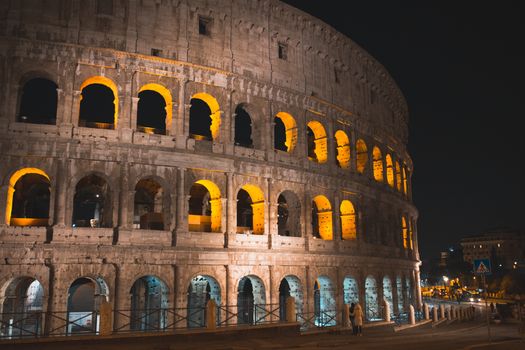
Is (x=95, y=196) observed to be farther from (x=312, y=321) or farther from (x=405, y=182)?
(x=405, y=182)

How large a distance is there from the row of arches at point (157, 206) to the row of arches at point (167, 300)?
8.16ft

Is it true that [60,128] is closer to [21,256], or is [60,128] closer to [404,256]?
→ [21,256]

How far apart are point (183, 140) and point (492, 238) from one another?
423 feet

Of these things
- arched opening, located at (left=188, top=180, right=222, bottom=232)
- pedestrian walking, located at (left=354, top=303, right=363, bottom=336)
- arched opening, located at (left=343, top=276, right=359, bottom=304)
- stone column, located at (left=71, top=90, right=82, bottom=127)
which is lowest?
pedestrian walking, located at (left=354, top=303, right=363, bottom=336)

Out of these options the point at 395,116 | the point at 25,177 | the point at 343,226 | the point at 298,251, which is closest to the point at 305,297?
the point at 298,251

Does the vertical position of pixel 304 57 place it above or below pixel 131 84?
above

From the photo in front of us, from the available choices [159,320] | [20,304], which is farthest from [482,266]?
[20,304]

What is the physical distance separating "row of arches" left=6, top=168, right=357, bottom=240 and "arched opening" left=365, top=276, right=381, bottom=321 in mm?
3137

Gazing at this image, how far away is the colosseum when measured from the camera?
20156mm

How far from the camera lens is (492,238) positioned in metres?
133

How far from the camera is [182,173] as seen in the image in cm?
2223

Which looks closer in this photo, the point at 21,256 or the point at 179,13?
the point at 21,256

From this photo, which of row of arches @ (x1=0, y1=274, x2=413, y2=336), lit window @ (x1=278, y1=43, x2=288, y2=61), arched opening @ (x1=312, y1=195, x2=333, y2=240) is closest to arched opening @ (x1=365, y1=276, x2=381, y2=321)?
row of arches @ (x1=0, y1=274, x2=413, y2=336)

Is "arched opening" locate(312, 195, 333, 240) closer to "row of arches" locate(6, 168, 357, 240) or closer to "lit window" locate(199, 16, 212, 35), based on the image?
"row of arches" locate(6, 168, 357, 240)
